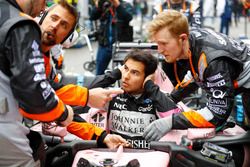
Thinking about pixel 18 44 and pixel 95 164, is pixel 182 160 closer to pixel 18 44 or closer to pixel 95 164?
pixel 95 164

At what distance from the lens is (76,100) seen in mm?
2234

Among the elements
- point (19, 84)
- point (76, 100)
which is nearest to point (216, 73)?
point (76, 100)

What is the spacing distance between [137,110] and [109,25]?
3.40m

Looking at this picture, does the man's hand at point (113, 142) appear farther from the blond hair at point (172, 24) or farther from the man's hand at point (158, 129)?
the blond hair at point (172, 24)

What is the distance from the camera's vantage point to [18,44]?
1792 mm

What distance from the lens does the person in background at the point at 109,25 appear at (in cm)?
627

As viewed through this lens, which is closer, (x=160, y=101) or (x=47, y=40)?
(x=47, y=40)

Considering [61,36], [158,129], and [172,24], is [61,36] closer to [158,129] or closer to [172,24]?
[172,24]

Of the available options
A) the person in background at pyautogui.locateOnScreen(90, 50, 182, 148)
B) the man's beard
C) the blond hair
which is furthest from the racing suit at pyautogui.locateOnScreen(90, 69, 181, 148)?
the man's beard

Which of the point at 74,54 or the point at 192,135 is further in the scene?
the point at 74,54

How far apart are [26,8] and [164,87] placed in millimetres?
1998

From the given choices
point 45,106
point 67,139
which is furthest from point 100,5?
point 45,106

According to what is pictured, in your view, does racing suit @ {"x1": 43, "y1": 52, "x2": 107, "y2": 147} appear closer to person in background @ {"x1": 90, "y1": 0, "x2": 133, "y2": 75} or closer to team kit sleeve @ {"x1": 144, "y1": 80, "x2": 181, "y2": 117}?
team kit sleeve @ {"x1": 144, "y1": 80, "x2": 181, "y2": 117}

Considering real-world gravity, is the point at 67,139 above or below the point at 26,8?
below
